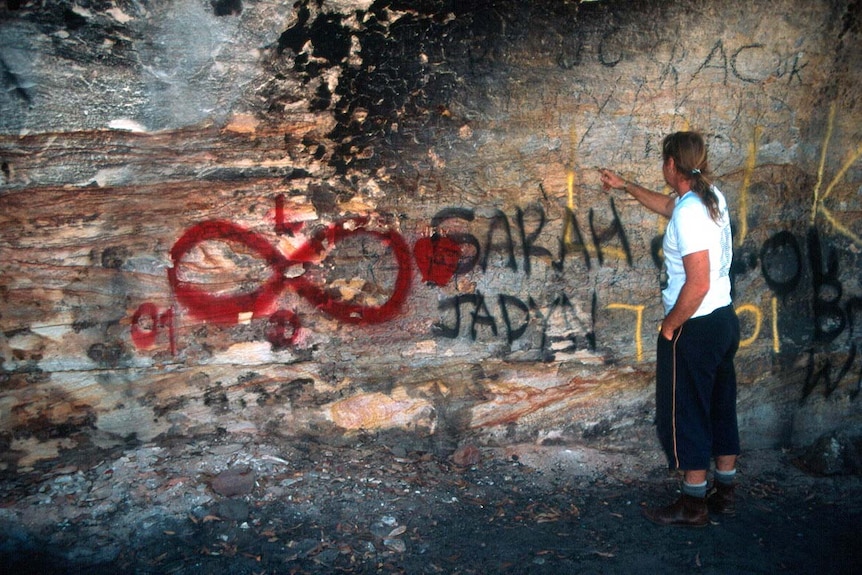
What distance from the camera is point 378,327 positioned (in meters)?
4.17

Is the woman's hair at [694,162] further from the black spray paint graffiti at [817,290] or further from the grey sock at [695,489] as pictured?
the grey sock at [695,489]

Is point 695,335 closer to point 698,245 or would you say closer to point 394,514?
point 698,245

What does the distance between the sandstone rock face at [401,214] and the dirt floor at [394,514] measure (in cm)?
19

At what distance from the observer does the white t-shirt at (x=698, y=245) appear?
3.23 meters

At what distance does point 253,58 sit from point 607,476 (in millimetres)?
3026

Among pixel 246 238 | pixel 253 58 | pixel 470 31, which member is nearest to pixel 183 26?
pixel 253 58

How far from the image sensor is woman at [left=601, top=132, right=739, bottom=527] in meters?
3.26

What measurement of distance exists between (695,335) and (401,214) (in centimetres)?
170

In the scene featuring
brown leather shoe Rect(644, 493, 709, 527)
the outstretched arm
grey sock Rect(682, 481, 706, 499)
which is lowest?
brown leather shoe Rect(644, 493, 709, 527)

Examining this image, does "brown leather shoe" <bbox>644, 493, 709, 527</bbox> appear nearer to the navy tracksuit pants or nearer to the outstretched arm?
the navy tracksuit pants

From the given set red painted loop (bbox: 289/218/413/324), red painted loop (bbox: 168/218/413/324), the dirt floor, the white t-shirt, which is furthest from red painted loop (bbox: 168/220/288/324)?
the white t-shirt

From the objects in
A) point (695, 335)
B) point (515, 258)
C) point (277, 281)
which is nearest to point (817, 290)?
point (695, 335)

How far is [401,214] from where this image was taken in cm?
408

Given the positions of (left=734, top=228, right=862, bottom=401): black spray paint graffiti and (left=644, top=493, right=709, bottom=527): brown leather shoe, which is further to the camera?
(left=734, top=228, right=862, bottom=401): black spray paint graffiti
